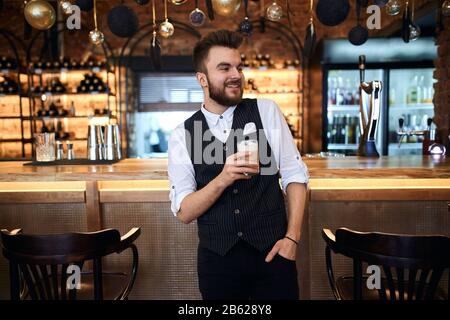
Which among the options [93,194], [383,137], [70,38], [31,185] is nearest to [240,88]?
[93,194]

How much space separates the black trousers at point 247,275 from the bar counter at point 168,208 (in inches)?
27.9

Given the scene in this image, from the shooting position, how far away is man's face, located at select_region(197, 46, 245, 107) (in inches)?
61.8

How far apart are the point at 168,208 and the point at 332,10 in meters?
1.75

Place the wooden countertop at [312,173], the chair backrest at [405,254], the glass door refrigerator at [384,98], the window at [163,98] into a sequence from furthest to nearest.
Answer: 1. the window at [163,98]
2. the glass door refrigerator at [384,98]
3. the wooden countertop at [312,173]
4. the chair backrest at [405,254]

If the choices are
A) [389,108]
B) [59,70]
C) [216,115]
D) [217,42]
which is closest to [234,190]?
[216,115]

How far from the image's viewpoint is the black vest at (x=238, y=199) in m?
1.60

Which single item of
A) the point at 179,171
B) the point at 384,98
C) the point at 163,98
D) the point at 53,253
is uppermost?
the point at 163,98

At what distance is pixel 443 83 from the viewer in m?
3.88

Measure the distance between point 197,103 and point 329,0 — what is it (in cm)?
336

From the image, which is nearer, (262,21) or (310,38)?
(310,38)

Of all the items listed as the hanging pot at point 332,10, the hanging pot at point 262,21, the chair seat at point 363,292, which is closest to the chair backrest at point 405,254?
the chair seat at point 363,292

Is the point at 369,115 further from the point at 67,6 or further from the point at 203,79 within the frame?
the point at 67,6

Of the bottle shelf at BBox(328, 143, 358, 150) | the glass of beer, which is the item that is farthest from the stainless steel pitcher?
the bottle shelf at BBox(328, 143, 358, 150)

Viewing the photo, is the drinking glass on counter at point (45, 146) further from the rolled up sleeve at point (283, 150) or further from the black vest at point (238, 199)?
the rolled up sleeve at point (283, 150)
